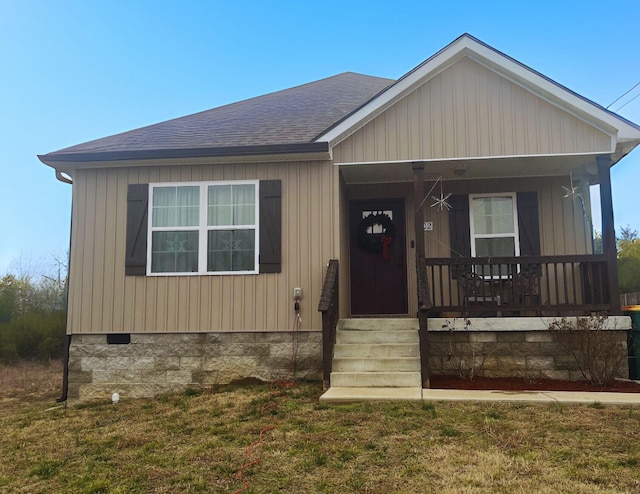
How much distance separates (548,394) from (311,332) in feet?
9.49

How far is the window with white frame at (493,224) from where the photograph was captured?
310 inches

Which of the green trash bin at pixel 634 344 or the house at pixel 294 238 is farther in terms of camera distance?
the house at pixel 294 238

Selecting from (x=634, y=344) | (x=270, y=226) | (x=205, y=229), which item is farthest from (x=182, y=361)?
(x=634, y=344)

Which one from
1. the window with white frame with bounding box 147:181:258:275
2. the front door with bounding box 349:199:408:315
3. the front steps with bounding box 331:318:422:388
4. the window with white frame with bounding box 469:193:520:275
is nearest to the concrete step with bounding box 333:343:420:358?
the front steps with bounding box 331:318:422:388

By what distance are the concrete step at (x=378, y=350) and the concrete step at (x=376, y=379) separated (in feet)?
1.44

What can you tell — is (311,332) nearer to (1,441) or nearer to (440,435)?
(440,435)

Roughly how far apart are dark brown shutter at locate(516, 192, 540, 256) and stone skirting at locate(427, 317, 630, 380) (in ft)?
5.20

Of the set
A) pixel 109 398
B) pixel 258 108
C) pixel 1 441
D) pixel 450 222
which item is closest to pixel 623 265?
pixel 450 222

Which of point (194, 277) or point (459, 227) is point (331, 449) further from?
point (459, 227)

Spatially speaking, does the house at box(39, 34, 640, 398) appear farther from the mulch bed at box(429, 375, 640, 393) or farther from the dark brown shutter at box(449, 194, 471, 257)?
the dark brown shutter at box(449, 194, 471, 257)

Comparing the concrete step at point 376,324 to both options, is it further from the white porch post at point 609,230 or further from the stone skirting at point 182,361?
the white porch post at point 609,230

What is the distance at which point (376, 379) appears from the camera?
5867 mm

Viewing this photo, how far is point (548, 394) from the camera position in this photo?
534cm

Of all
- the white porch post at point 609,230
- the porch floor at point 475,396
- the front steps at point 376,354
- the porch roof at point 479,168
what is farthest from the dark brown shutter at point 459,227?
the porch floor at point 475,396
